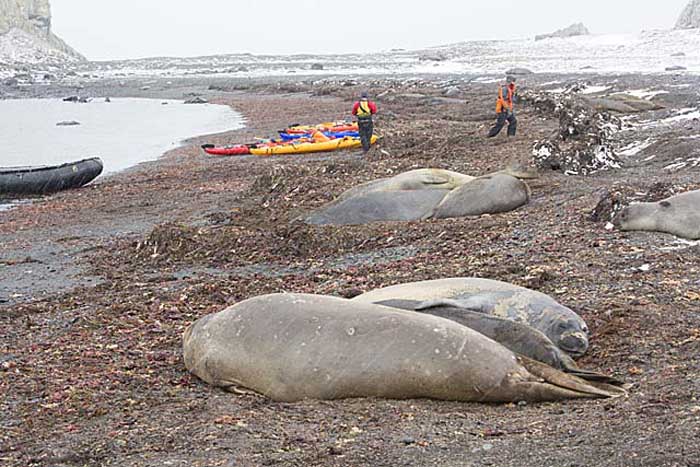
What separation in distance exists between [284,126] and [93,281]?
16.5 meters

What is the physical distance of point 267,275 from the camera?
8.40 metres

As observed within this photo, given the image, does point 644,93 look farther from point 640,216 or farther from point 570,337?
point 570,337

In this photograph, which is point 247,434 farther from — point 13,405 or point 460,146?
point 460,146

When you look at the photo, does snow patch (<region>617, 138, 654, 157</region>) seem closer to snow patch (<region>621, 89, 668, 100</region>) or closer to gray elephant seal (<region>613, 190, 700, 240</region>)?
Answer: gray elephant seal (<region>613, 190, 700, 240</region>)

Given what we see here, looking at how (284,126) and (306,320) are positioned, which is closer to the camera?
(306,320)

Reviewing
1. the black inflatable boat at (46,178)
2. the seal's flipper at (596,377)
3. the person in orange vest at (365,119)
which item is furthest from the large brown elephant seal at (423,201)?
the black inflatable boat at (46,178)

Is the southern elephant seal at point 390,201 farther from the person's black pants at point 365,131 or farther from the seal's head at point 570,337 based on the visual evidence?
the person's black pants at point 365,131

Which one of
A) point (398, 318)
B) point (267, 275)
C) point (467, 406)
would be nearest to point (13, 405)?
point (398, 318)

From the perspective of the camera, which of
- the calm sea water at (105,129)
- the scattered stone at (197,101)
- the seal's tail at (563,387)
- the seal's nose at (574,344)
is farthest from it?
the scattered stone at (197,101)

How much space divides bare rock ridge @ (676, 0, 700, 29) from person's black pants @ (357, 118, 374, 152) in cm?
7124

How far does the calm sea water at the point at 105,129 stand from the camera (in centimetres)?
2185

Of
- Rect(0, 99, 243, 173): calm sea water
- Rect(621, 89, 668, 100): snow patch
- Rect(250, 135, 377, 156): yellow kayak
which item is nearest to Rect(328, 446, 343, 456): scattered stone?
Rect(250, 135, 377, 156): yellow kayak

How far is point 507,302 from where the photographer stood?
230 inches

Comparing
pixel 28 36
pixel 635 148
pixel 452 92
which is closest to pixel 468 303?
pixel 635 148
